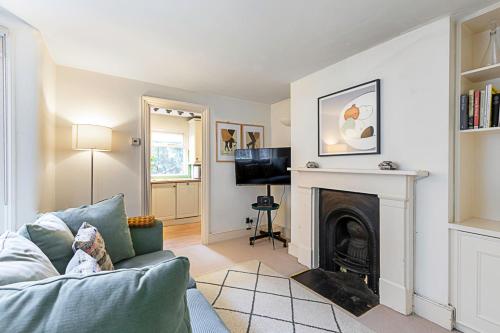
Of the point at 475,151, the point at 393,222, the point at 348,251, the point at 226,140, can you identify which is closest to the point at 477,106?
the point at 475,151

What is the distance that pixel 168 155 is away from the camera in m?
A: 5.43

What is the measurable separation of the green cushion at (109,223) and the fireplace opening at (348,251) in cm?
170

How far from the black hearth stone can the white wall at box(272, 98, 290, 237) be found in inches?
49.3

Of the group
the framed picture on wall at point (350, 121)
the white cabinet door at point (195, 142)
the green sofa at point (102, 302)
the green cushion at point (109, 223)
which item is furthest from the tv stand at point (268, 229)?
the green sofa at point (102, 302)

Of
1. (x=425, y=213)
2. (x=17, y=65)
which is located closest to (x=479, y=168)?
(x=425, y=213)

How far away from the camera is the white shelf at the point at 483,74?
1607 mm

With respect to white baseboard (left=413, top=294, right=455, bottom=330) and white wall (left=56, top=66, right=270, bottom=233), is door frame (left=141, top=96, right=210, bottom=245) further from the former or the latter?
white baseboard (left=413, top=294, right=455, bottom=330)

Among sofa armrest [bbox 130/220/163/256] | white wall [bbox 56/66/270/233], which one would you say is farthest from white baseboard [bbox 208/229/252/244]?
sofa armrest [bbox 130/220/163/256]

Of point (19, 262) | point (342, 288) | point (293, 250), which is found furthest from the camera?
point (293, 250)

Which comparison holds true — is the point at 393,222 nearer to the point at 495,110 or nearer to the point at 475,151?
the point at 475,151

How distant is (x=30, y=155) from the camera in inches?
72.6

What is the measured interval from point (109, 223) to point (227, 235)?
2264mm

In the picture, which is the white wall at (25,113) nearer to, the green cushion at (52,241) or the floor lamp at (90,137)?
the floor lamp at (90,137)

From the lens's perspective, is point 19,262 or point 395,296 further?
point 395,296
